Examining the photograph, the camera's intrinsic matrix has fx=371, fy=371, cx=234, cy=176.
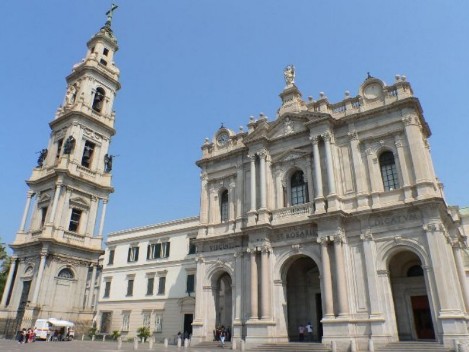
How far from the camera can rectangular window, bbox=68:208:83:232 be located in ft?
115

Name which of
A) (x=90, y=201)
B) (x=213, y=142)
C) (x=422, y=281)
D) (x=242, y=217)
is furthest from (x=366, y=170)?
(x=90, y=201)

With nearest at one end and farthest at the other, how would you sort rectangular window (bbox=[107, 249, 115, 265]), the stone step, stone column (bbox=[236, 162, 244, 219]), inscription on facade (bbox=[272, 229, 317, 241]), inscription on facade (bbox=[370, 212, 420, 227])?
the stone step
inscription on facade (bbox=[370, 212, 420, 227])
inscription on facade (bbox=[272, 229, 317, 241])
stone column (bbox=[236, 162, 244, 219])
rectangular window (bbox=[107, 249, 115, 265])

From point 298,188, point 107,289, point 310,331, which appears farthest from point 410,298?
point 107,289

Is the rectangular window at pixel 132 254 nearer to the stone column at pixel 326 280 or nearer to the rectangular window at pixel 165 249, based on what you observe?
the rectangular window at pixel 165 249

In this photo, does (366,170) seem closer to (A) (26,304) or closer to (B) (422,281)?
(B) (422,281)

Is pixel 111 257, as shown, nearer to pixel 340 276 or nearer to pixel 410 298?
pixel 340 276

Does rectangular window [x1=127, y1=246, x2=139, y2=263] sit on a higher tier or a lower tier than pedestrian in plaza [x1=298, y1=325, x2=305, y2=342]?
higher

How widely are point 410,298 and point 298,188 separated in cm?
994

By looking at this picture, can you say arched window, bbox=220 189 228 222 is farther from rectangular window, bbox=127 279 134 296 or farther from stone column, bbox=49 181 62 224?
Result: rectangular window, bbox=127 279 134 296

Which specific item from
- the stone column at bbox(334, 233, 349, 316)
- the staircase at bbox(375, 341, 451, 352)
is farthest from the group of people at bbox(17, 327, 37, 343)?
the staircase at bbox(375, 341, 451, 352)

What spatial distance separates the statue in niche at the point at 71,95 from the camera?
39.8m

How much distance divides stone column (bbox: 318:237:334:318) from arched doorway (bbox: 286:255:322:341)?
8.68ft

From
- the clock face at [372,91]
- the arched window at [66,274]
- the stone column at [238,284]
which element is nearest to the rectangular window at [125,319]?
the arched window at [66,274]

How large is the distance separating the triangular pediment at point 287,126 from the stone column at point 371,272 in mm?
9083
